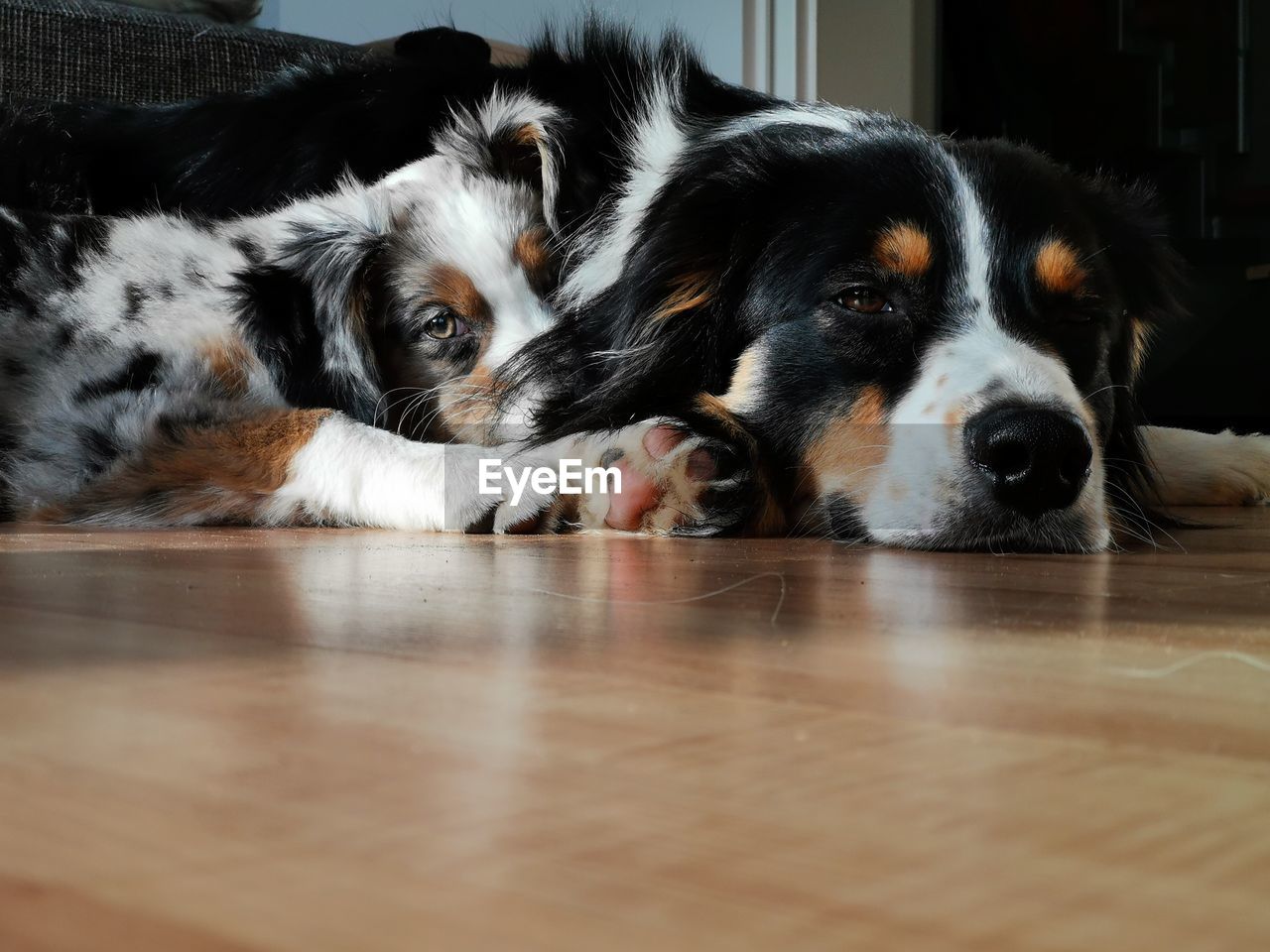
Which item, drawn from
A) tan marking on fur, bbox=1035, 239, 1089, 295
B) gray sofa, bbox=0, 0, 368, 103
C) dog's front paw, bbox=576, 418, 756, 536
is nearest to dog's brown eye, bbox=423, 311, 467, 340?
dog's front paw, bbox=576, 418, 756, 536

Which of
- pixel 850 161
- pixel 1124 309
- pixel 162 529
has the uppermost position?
pixel 850 161

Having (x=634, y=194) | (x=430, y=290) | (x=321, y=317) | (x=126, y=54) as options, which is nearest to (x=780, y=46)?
(x=126, y=54)

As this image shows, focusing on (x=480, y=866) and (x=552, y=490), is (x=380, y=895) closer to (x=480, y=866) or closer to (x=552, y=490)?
(x=480, y=866)

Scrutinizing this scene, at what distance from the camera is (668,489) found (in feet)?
4.99

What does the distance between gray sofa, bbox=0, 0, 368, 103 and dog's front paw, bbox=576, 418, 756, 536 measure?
1603mm

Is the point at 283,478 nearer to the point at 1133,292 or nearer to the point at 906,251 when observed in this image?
the point at 906,251

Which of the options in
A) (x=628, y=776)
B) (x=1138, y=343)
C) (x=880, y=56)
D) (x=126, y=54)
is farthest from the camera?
(x=880, y=56)

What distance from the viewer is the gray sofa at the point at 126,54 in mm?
2646

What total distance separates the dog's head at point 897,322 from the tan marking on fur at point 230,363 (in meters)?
0.47

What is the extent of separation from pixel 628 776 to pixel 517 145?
196 centimetres

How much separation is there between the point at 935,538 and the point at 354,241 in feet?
3.36

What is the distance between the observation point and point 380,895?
276 mm

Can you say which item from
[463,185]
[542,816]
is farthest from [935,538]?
[542,816]

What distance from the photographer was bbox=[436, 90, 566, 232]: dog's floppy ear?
216 cm
